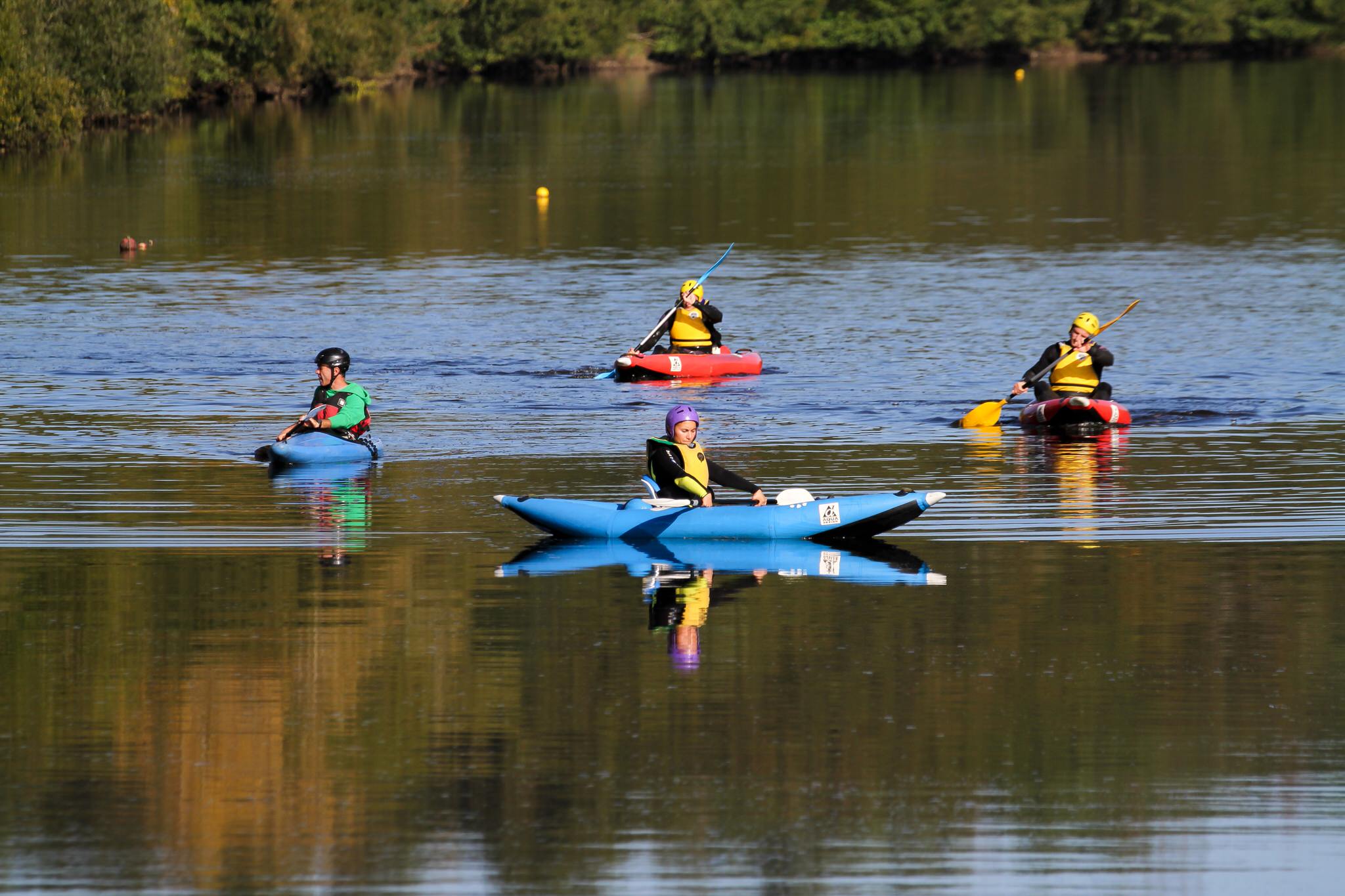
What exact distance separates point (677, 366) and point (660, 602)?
13.4m

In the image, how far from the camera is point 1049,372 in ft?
78.7

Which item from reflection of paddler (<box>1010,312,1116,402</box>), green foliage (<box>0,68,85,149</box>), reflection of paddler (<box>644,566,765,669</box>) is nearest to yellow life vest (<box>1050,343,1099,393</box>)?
reflection of paddler (<box>1010,312,1116,402</box>)

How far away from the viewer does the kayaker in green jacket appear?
2128 cm

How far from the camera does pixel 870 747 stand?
11.4 meters

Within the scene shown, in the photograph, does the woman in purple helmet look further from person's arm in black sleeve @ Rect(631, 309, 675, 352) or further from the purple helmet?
person's arm in black sleeve @ Rect(631, 309, 675, 352)

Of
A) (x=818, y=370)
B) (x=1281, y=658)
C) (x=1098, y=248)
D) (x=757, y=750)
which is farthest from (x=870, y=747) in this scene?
(x=1098, y=248)

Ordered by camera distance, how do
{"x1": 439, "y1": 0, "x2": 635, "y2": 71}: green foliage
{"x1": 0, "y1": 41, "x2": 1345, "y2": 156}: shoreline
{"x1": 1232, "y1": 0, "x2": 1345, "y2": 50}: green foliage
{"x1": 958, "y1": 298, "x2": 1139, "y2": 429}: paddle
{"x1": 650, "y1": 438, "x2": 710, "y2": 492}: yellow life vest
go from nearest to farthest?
{"x1": 650, "y1": 438, "x2": 710, "y2": 492}: yellow life vest < {"x1": 958, "y1": 298, "x2": 1139, "y2": 429}: paddle < {"x1": 439, "y1": 0, "x2": 635, "y2": 71}: green foliage < {"x1": 0, "y1": 41, "x2": 1345, "y2": 156}: shoreline < {"x1": 1232, "y1": 0, "x2": 1345, "y2": 50}: green foliage

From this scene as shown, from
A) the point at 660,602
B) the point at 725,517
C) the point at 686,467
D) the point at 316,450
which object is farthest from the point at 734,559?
the point at 316,450

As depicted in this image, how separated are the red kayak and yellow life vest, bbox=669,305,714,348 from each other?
6.44 meters

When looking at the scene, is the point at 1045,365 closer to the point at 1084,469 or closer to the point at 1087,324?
the point at 1087,324

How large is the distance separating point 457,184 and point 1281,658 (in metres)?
50.7

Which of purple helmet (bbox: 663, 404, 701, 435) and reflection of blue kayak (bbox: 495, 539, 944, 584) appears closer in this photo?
reflection of blue kayak (bbox: 495, 539, 944, 584)

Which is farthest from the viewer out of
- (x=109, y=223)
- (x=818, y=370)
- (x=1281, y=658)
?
(x=109, y=223)

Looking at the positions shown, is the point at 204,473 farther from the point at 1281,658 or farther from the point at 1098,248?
the point at 1098,248
